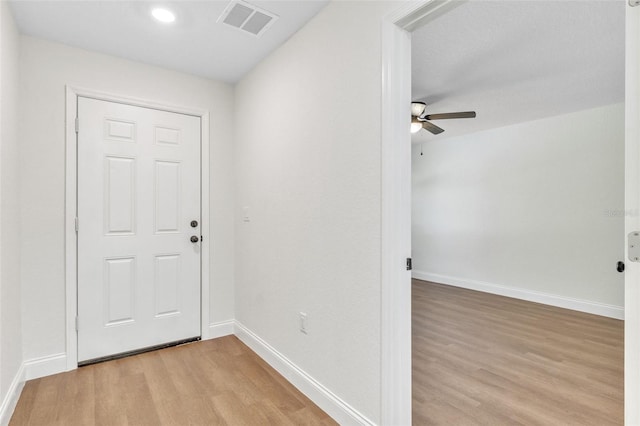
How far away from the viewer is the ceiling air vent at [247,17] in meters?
2.01

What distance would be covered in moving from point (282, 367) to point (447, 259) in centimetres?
398

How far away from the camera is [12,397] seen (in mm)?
1919

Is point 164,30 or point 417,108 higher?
point 164,30

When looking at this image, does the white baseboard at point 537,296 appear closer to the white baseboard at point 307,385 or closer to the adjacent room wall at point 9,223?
the white baseboard at point 307,385

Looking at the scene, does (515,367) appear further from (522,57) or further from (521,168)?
(521,168)

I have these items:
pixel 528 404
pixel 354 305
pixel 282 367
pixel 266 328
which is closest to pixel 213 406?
pixel 282 367

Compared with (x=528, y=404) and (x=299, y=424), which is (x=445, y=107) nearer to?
(x=528, y=404)

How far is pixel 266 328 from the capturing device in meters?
2.62

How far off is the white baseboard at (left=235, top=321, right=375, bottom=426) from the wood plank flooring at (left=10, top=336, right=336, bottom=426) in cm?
4

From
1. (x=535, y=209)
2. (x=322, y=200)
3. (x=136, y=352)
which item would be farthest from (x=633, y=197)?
(x=535, y=209)

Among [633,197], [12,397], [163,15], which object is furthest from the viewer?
[163,15]

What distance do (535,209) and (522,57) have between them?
2464mm

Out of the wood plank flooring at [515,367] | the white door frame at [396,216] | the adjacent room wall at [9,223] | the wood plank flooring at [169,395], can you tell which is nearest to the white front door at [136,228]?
the wood plank flooring at [169,395]

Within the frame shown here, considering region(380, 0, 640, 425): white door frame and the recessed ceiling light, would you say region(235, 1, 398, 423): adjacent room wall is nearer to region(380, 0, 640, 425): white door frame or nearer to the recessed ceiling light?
region(380, 0, 640, 425): white door frame
